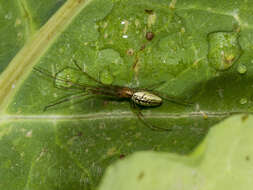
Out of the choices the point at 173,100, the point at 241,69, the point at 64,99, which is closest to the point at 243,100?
the point at 241,69

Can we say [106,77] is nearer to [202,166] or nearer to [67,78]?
[67,78]

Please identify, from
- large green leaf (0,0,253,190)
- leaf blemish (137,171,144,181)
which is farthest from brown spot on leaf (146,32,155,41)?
leaf blemish (137,171,144,181)

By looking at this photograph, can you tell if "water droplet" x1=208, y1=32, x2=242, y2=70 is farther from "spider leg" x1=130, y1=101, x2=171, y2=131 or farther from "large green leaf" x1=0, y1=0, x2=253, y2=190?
"spider leg" x1=130, y1=101, x2=171, y2=131

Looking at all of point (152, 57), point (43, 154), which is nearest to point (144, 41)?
point (152, 57)

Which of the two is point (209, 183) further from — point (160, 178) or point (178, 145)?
point (178, 145)

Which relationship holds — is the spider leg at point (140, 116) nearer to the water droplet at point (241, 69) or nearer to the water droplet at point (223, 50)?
the water droplet at point (223, 50)

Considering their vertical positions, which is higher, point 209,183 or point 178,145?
point 178,145

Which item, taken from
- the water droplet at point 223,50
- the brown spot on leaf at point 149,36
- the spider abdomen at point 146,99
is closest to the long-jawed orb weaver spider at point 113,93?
the spider abdomen at point 146,99
